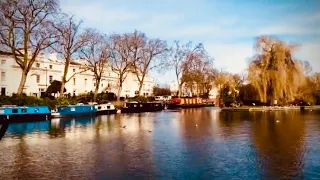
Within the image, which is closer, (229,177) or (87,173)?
(229,177)

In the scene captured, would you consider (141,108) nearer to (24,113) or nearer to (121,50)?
(121,50)

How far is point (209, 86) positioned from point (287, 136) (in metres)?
71.0

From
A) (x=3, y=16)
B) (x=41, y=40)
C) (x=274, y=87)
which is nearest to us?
(x=3, y=16)

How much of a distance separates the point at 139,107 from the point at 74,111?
56.0 feet

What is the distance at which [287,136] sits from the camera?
20594mm

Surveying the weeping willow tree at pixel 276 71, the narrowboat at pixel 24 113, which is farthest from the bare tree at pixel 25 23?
the weeping willow tree at pixel 276 71

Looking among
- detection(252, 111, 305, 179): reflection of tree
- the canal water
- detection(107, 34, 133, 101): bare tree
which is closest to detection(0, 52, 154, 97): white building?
detection(107, 34, 133, 101): bare tree

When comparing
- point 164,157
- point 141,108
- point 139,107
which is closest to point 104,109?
point 139,107

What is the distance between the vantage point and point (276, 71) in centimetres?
4953

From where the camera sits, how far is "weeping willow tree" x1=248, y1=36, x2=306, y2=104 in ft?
162

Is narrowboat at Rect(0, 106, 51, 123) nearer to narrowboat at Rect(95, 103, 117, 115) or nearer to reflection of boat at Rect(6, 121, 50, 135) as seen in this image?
reflection of boat at Rect(6, 121, 50, 135)

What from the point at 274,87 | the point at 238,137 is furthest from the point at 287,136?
the point at 274,87

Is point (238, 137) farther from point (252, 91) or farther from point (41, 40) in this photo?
point (252, 91)

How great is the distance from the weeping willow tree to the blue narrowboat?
22.1m
